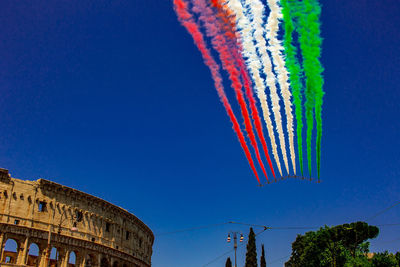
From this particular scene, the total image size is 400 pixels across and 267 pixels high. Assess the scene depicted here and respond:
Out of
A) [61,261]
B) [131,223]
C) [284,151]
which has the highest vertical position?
[131,223]

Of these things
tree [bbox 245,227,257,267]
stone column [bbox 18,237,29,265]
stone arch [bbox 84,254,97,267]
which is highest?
tree [bbox 245,227,257,267]

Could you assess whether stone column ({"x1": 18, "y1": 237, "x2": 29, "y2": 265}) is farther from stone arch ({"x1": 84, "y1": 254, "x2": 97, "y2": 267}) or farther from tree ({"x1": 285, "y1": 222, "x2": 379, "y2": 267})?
tree ({"x1": 285, "y1": 222, "x2": 379, "y2": 267})

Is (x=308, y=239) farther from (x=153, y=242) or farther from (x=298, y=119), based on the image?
(x=298, y=119)

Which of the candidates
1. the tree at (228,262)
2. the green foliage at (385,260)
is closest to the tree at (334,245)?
the green foliage at (385,260)

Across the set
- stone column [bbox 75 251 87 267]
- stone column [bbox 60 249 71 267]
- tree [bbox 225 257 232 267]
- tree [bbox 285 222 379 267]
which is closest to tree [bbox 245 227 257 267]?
tree [bbox 285 222 379 267]

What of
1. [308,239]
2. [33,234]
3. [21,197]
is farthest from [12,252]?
[308,239]

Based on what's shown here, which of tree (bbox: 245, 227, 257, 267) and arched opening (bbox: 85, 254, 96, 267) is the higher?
tree (bbox: 245, 227, 257, 267)

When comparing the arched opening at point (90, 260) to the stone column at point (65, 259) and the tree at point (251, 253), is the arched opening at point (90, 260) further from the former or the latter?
the tree at point (251, 253)
